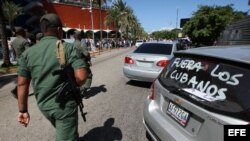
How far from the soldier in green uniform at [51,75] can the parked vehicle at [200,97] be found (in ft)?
3.48

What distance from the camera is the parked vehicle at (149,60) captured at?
8.11m

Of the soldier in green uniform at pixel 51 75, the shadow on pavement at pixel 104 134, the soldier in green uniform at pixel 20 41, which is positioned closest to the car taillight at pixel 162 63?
the shadow on pavement at pixel 104 134

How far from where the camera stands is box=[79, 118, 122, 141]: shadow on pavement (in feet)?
14.7

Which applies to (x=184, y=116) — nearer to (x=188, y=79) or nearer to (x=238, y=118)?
(x=188, y=79)

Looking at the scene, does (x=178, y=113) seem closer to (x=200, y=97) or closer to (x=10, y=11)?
(x=200, y=97)

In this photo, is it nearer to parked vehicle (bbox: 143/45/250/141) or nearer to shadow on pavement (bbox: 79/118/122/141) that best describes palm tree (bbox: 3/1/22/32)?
shadow on pavement (bbox: 79/118/122/141)

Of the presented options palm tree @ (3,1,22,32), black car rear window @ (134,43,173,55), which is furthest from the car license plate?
palm tree @ (3,1,22,32)

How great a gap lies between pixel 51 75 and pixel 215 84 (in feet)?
5.38

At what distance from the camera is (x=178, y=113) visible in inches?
117

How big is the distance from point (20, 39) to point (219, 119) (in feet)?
21.5

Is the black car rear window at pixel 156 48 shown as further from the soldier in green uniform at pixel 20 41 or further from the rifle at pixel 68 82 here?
the rifle at pixel 68 82

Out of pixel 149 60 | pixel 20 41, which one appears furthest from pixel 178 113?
pixel 20 41

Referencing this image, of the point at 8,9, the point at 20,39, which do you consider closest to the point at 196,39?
the point at 8,9

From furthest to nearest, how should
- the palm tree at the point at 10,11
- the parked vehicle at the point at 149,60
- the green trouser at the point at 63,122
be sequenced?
the palm tree at the point at 10,11 < the parked vehicle at the point at 149,60 < the green trouser at the point at 63,122
